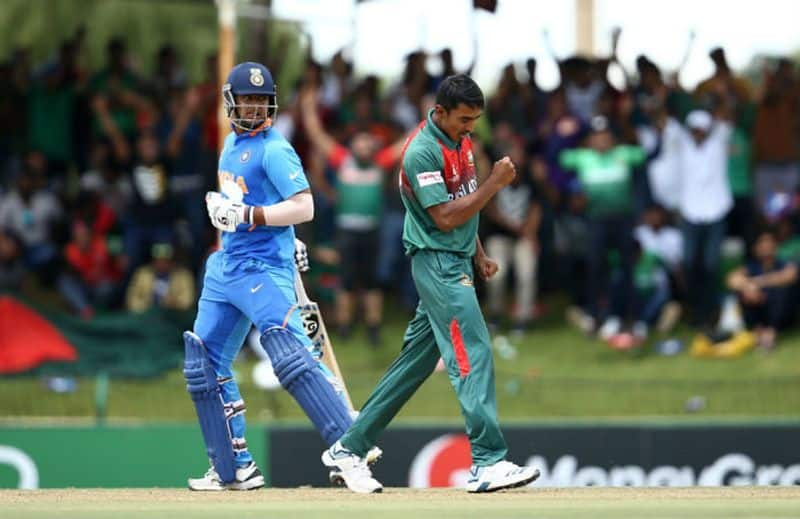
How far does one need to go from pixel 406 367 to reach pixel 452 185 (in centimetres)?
104

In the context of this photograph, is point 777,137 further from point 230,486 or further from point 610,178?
point 230,486

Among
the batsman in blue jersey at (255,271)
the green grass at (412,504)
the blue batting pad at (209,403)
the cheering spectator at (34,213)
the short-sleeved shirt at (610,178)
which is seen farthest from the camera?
the cheering spectator at (34,213)

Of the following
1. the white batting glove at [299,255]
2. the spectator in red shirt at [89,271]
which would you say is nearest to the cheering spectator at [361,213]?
the spectator in red shirt at [89,271]

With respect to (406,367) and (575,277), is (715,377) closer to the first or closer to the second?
(575,277)

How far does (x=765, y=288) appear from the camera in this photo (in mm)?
17766

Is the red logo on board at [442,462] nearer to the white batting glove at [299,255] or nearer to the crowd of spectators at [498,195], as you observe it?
the crowd of spectators at [498,195]

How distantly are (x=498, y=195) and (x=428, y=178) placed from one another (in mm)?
9432

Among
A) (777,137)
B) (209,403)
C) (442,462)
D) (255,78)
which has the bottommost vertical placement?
(442,462)

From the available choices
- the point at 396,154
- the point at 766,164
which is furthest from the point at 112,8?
the point at 766,164

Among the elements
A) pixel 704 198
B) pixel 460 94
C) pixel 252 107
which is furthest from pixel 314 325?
pixel 704 198

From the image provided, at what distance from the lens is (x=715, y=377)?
1744 centimetres

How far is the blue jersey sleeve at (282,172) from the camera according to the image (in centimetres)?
932

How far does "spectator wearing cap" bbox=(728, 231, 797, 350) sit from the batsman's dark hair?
934cm

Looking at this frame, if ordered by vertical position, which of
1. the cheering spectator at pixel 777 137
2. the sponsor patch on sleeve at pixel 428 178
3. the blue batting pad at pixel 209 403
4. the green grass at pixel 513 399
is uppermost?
the sponsor patch on sleeve at pixel 428 178
